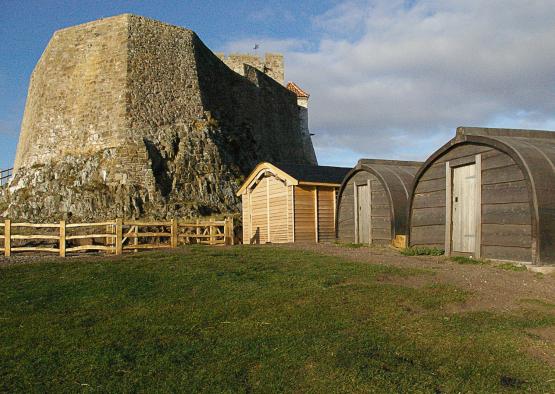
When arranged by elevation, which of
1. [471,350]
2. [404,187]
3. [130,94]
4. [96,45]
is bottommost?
[471,350]

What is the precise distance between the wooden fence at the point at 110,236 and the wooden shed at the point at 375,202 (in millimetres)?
5217

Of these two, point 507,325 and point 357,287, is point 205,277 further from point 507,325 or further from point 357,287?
point 507,325

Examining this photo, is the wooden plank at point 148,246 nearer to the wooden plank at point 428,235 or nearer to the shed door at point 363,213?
the shed door at point 363,213

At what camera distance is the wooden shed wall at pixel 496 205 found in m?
12.0

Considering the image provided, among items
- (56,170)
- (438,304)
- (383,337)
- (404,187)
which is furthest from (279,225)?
(56,170)

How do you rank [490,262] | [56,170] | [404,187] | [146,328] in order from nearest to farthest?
[146,328] → [490,262] → [404,187] → [56,170]

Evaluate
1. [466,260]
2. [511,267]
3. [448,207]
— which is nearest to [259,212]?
[448,207]

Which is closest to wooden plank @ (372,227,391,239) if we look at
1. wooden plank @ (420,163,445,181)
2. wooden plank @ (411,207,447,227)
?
wooden plank @ (411,207,447,227)

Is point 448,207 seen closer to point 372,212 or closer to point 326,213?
point 372,212

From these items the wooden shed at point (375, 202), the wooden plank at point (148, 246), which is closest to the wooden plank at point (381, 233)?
the wooden shed at point (375, 202)

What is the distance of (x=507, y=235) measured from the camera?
1241 cm

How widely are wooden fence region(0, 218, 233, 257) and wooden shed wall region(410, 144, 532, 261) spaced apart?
987 cm

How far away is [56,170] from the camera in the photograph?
120ft

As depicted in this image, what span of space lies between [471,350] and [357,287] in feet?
12.2
